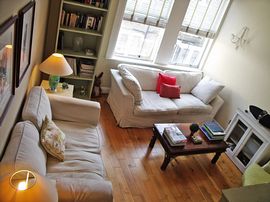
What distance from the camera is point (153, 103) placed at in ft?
13.1

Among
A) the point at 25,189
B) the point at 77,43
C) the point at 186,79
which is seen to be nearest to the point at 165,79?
the point at 186,79

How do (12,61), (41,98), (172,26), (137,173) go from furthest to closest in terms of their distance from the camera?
1. (172,26)
2. (137,173)
3. (41,98)
4. (12,61)

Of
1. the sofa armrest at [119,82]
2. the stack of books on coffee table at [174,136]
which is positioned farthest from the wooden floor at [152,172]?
the sofa armrest at [119,82]

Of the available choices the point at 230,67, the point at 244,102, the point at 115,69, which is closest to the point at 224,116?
the point at 244,102

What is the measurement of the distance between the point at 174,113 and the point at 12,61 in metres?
2.85

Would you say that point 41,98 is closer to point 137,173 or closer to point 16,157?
point 16,157

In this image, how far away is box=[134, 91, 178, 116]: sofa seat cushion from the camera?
12.4 feet

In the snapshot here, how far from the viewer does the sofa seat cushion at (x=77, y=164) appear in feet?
7.27

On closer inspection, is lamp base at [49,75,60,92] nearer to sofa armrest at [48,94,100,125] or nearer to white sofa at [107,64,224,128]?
sofa armrest at [48,94,100,125]

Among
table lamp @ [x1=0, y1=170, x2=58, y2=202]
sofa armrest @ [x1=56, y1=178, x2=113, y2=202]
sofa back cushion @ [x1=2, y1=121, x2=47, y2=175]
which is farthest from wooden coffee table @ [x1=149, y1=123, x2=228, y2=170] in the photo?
table lamp @ [x1=0, y1=170, x2=58, y2=202]

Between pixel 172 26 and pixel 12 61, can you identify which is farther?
pixel 172 26

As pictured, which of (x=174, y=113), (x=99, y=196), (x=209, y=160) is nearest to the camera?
(x=99, y=196)

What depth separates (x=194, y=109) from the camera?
422cm

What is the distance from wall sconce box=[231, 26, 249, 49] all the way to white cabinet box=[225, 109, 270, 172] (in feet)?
4.12
